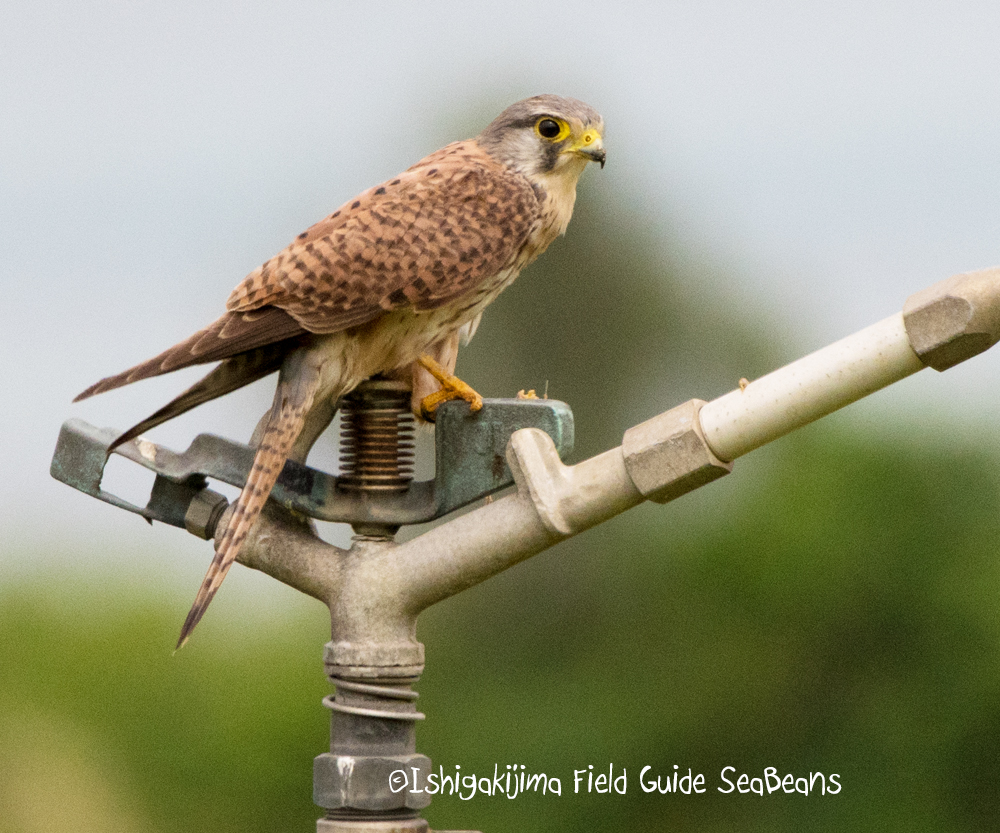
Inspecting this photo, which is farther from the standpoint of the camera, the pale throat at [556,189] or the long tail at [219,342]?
the pale throat at [556,189]

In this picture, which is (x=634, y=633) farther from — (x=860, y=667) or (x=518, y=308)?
(x=518, y=308)

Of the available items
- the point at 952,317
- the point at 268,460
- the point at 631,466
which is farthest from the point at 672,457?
the point at 268,460

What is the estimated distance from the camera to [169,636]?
6.96m

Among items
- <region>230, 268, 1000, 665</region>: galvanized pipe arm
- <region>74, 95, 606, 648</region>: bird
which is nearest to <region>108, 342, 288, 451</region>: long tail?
<region>74, 95, 606, 648</region>: bird

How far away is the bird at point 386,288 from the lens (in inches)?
96.8

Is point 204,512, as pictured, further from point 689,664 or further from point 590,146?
point 689,664

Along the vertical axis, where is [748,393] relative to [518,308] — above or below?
below

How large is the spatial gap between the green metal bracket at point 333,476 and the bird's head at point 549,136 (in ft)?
1.89

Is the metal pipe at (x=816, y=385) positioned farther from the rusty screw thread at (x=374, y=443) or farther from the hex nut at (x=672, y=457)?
the rusty screw thread at (x=374, y=443)

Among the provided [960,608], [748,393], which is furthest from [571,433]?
[960,608]

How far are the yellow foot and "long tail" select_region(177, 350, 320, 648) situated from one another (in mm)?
231

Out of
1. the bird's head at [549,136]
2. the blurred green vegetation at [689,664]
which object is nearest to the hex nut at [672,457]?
the bird's head at [549,136]

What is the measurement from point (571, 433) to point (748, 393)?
0.37 meters

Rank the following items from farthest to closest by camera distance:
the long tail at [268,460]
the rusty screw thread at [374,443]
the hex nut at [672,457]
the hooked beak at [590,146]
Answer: the hooked beak at [590,146] < the rusty screw thread at [374,443] < the long tail at [268,460] < the hex nut at [672,457]
